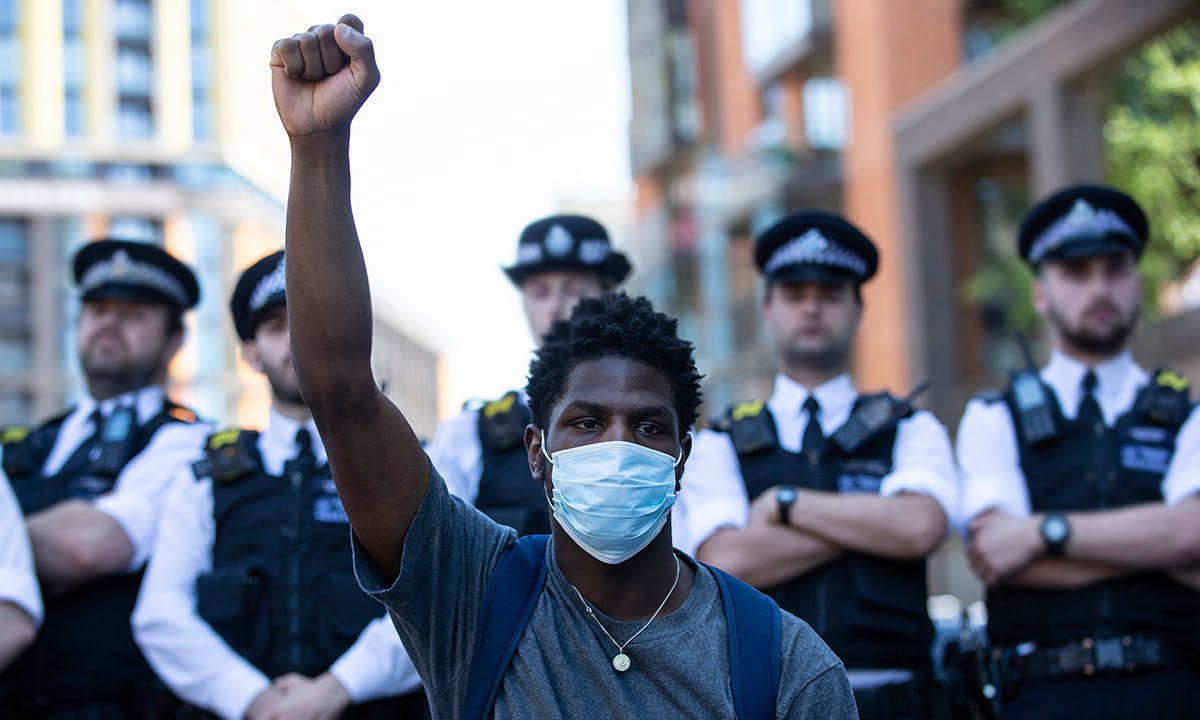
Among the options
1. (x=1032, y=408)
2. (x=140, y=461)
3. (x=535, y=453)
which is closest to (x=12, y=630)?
(x=140, y=461)

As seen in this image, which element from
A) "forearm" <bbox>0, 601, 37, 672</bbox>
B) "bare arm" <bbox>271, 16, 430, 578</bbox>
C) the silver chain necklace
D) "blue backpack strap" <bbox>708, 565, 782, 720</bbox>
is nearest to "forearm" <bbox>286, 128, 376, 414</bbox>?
"bare arm" <bbox>271, 16, 430, 578</bbox>

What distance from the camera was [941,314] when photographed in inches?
920

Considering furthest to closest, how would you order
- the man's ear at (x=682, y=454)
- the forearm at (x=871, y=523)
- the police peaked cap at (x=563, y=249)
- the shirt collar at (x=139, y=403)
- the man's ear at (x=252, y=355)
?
the shirt collar at (x=139, y=403) → the police peaked cap at (x=563, y=249) → the man's ear at (x=252, y=355) → the forearm at (x=871, y=523) → the man's ear at (x=682, y=454)

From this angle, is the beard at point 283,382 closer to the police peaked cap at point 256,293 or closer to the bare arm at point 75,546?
the police peaked cap at point 256,293

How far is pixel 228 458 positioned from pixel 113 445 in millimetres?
684

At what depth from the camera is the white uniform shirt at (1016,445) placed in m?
4.89

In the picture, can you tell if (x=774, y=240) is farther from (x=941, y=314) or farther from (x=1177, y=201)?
(x=941, y=314)

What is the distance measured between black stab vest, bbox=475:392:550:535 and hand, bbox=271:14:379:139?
8.18 ft

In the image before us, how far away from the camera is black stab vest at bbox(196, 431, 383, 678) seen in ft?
16.4

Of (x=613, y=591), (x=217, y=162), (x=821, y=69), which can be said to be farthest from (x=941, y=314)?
(x=217, y=162)

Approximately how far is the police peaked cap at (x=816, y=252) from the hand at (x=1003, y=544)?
40.1 inches

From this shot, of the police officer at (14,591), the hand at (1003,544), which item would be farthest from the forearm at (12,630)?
the hand at (1003,544)

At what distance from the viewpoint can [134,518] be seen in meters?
5.25

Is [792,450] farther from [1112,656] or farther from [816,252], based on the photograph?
[1112,656]
